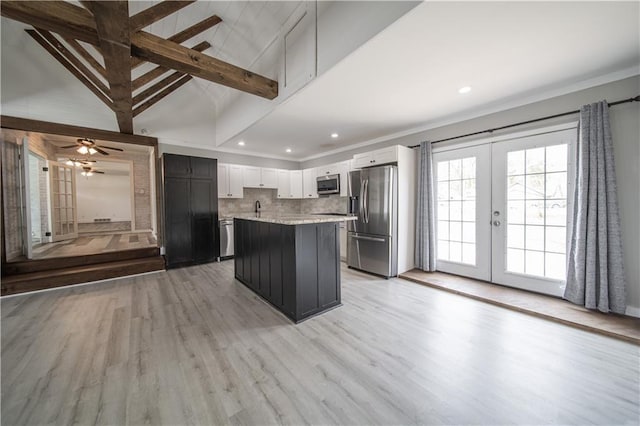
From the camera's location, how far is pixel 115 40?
1855 millimetres

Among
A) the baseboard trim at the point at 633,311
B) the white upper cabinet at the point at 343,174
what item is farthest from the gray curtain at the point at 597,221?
the white upper cabinet at the point at 343,174

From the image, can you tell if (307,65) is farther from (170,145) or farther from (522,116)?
(170,145)

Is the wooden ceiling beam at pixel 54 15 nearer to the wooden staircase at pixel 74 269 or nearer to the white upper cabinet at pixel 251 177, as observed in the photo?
the wooden staircase at pixel 74 269

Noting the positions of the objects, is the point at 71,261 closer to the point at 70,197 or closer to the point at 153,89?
the point at 153,89

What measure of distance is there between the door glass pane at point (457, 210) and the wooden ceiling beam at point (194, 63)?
9.93 feet

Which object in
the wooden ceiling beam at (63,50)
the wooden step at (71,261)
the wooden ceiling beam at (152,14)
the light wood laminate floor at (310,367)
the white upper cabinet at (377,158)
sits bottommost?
the light wood laminate floor at (310,367)

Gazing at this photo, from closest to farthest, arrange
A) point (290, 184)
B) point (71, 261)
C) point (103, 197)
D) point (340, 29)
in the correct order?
point (340, 29), point (71, 261), point (290, 184), point (103, 197)

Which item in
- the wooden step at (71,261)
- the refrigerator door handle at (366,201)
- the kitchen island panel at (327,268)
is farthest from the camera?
the refrigerator door handle at (366,201)

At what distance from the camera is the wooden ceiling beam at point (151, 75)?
301cm

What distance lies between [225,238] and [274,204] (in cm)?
172

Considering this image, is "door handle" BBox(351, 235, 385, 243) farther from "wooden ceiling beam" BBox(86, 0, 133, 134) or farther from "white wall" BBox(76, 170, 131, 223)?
"white wall" BBox(76, 170, 131, 223)

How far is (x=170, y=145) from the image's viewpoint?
16.0 feet

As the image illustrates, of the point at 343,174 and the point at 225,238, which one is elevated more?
the point at 343,174

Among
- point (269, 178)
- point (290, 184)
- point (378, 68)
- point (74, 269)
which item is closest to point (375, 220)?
point (378, 68)
